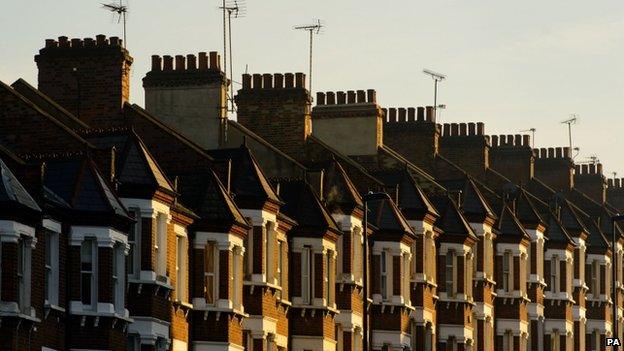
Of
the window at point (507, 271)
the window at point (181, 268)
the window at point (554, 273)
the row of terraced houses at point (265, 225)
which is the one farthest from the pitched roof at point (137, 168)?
the window at point (554, 273)

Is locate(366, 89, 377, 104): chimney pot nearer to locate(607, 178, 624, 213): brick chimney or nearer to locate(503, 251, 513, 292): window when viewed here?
locate(503, 251, 513, 292): window

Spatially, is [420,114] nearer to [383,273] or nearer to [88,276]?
[383,273]

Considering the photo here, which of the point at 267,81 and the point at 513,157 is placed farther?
the point at 513,157

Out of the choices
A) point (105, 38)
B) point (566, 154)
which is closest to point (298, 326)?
point (105, 38)

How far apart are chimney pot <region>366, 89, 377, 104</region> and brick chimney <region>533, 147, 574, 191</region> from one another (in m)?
25.7

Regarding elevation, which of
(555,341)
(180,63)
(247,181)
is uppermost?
(180,63)

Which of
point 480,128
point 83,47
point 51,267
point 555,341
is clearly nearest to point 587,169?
point 480,128

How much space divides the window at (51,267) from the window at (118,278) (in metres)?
2.06

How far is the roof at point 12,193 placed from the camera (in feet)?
201

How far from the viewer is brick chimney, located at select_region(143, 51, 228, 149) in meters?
88.1

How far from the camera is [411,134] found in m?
111

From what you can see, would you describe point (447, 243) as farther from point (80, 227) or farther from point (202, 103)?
point (80, 227)

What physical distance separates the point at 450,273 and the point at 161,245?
1148 inches

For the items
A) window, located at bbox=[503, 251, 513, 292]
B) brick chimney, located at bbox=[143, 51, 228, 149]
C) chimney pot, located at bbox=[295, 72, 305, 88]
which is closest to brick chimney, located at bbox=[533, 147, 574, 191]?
window, located at bbox=[503, 251, 513, 292]
